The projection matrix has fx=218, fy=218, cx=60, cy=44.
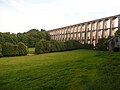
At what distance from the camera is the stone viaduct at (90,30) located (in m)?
59.8

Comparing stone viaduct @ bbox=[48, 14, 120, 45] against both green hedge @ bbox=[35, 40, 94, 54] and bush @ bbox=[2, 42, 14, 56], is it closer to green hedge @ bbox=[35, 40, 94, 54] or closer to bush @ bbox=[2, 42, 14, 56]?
green hedge @ bbox=[35, 40, 94, 54]

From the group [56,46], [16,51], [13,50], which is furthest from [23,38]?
[16,51]

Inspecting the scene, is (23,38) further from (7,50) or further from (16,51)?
(7,50)

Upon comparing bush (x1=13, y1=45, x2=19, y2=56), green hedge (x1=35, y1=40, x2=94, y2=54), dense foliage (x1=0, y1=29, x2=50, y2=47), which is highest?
dense foliage (x1=0, y1=29, x2=50, y2=47)

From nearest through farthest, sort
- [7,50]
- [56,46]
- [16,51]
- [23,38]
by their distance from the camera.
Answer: [7,50], [16,51], [56,46], [23,38]

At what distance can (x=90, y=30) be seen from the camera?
70.5 metres

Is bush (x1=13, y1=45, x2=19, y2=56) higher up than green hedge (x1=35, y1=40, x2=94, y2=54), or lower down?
lower down

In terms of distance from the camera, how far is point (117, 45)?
35750mm

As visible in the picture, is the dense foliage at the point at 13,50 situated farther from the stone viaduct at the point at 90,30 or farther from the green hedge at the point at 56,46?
the stone viaduct at the point at 90,30

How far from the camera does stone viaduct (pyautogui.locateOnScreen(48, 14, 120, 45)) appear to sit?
59819mm

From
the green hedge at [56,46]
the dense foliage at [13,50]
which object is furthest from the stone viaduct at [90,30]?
the dense foliage at [13,50]

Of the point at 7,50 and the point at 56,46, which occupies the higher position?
the point at 56,46

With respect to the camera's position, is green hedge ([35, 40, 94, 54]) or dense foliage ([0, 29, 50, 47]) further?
dense foliage ([0, 29, 50, 47])

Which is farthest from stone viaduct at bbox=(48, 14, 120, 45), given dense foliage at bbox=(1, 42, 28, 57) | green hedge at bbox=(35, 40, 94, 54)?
dense foliage at bbox=(1, 42, 28, 57)
